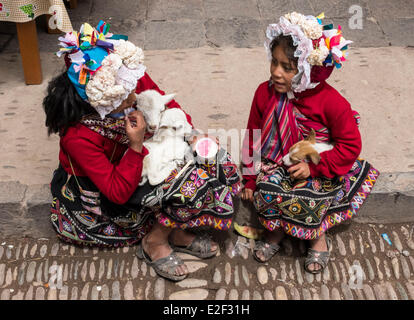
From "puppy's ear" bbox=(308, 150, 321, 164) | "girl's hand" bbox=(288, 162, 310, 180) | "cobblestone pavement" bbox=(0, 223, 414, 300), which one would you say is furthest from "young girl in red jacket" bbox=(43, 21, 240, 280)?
"puppy's ear" bbox=(308, 150, 321, 164)

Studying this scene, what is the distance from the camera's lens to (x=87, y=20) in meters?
4.85

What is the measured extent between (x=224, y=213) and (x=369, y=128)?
5.06 feet

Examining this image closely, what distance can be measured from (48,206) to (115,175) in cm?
83

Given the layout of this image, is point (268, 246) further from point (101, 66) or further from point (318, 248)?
point (101, 66)

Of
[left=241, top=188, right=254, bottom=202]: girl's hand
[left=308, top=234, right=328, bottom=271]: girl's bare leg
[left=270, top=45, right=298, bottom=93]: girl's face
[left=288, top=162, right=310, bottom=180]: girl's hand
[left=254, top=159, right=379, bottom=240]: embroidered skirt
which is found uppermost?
[left=270, top=45, right=298, bottom=93]: girl's face

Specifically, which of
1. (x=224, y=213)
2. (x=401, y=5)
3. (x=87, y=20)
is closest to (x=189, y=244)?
(x=224, y=213)

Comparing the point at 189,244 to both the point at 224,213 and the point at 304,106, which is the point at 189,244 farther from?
the point at 304,106

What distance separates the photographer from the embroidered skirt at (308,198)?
2.64 metres

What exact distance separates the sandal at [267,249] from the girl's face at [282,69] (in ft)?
3.49

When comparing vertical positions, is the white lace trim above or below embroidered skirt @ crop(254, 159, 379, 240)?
above

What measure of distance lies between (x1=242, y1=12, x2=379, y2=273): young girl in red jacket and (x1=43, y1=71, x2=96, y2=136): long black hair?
3.46 ft

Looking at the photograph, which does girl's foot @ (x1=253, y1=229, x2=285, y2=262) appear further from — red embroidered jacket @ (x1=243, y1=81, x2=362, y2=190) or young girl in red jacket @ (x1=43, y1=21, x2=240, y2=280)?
red embroidered jacket @ (x1=243, y1=81, x2=362, y2=190)

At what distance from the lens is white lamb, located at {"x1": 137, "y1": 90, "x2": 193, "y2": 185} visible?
2.56 m

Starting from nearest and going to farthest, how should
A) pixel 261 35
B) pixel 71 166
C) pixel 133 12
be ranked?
pixel 71 166
pixel 261 35
pixel 133 12
